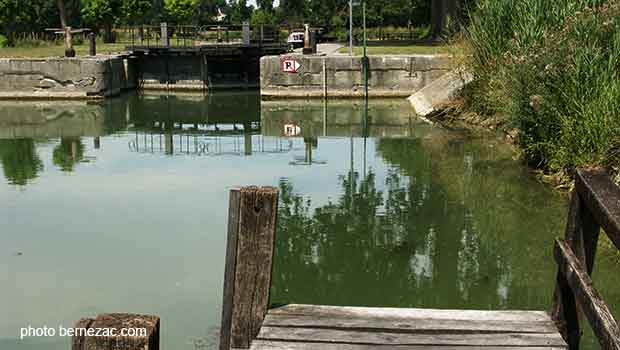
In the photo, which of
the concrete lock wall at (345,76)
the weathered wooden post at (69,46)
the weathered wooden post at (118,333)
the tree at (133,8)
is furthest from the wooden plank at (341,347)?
the tree at (133,8)

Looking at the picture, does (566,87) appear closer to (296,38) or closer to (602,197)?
(602,197)

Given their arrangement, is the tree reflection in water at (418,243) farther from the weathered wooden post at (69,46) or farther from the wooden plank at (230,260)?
the weathered wooden post at (69,46)

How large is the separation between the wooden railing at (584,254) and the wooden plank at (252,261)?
119cm

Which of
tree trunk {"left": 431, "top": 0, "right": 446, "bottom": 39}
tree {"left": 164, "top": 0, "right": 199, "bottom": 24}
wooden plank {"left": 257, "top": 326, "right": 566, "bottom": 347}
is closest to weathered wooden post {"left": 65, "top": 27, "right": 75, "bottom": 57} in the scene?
tree trunk {"left": 431, "top": 0, "right": 446, "bottom": 39}

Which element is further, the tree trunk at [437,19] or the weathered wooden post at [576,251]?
the tree trunk at [437,19]

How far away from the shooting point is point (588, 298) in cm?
282

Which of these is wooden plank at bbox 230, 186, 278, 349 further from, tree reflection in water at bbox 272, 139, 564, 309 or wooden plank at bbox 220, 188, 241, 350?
tree reflection in water at bbox 272, 139, 564, 309

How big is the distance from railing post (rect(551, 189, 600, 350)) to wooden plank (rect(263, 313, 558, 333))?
0.21 feet

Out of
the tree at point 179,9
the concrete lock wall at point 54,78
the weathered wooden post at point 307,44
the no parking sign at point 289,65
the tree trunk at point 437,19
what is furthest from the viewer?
the tree at point 179,9

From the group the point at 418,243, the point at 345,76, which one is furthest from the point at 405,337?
the point at 345,76

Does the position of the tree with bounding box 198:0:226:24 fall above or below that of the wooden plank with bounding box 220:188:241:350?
above

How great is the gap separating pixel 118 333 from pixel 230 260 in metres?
1.28

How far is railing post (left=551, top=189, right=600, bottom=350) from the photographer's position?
3176 mm

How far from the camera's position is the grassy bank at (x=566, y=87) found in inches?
295
